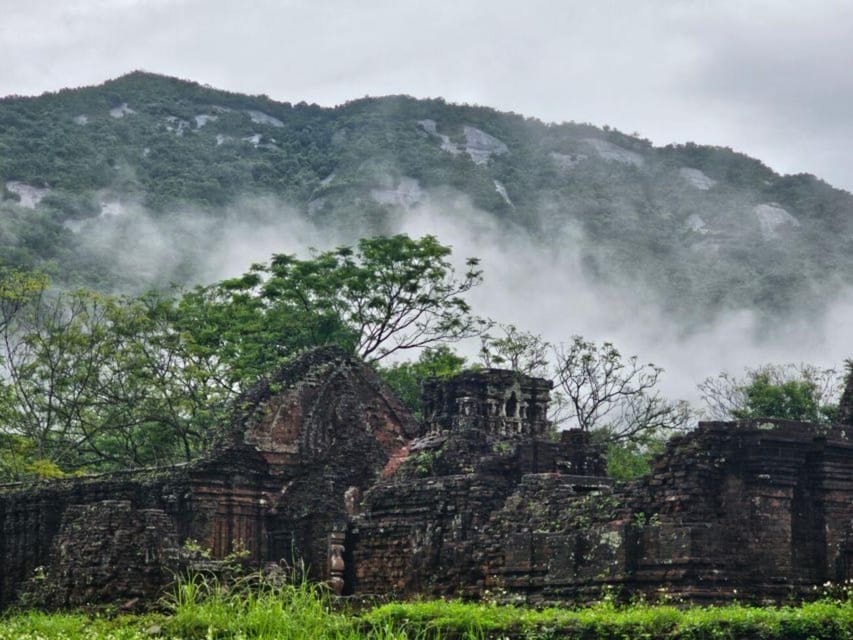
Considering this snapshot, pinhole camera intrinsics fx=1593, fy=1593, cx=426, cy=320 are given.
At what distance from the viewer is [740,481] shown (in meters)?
18.4

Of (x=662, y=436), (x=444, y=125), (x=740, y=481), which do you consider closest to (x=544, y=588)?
(x=740, y=481)

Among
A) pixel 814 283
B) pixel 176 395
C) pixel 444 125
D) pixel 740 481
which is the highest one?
pixel 444 125

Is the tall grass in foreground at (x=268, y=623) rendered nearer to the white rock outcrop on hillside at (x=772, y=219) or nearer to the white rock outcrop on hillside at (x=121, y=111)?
the white rock outcrop on hillside at (x=772, y=219)


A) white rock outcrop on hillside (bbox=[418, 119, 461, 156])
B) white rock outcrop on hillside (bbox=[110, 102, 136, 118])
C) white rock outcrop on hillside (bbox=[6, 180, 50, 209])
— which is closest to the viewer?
white rock outcrop on hillside (bbox=[6, 180, 50, 209])

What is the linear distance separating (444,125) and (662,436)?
54.1 metres

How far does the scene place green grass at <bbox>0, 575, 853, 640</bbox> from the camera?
43.7 ft

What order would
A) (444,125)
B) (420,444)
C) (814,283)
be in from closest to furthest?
(420,444)
(814,283)
(444,125)

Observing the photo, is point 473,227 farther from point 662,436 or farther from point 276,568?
point 276,568

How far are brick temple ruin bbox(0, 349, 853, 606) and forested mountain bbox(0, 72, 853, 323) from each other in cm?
3688

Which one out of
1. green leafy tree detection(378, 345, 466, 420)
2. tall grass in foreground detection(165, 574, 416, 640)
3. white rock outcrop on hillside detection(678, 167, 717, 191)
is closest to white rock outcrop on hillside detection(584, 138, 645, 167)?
white rock outcrop on hillside detection(678, 167, 717, 191)

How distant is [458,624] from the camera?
47.4ft

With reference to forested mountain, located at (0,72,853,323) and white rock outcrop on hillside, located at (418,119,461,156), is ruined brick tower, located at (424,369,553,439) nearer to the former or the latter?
forested mountain, located at (0,72,853,323)

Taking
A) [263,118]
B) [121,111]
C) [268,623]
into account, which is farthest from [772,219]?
[268,623]

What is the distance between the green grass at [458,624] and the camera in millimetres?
13328
